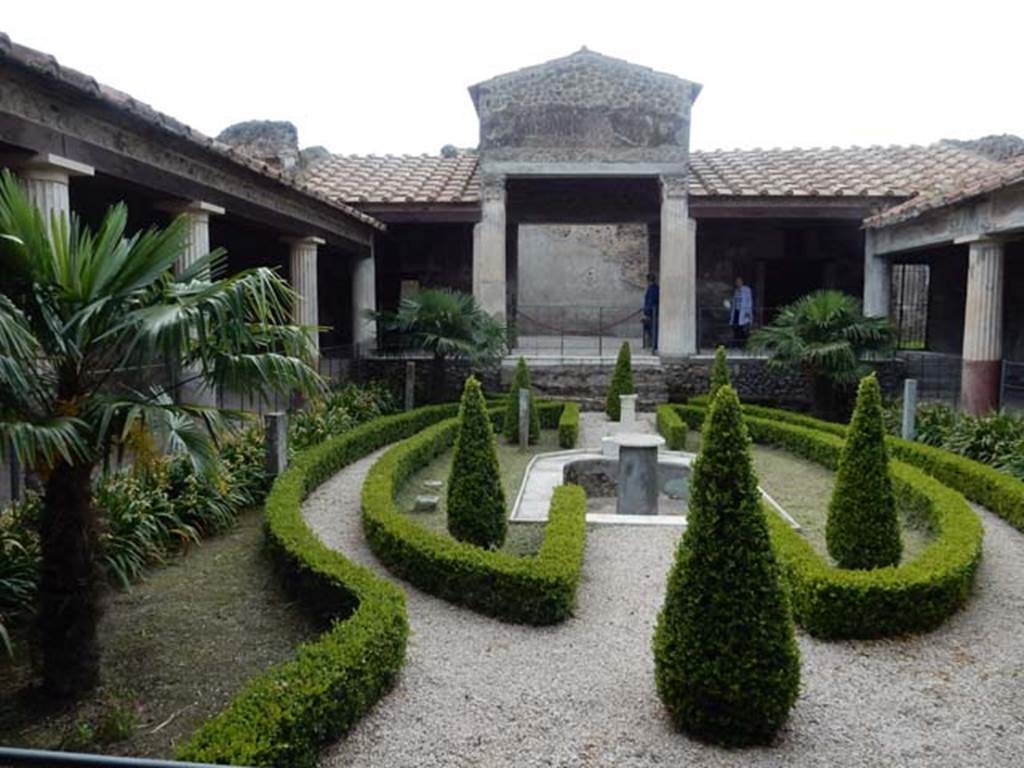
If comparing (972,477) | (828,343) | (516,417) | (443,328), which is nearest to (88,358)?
(972,477)

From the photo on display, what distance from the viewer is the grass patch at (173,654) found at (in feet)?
14.1

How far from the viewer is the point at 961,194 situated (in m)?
11.9

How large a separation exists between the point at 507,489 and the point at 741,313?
380 inches

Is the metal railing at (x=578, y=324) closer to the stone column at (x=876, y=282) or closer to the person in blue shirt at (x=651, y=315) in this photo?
the person in blue shirt at (x=651, y=315)

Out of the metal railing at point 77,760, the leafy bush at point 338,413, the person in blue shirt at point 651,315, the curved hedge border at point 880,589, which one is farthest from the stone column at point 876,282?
the metal railing at point 77,760

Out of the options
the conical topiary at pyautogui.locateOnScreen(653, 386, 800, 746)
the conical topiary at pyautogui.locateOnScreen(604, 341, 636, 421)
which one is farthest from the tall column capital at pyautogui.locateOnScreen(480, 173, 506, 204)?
the conical topiary at pyautogui.locateOnScreen(653, 386, 800, 746)

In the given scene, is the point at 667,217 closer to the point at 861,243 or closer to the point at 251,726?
the point at 861,243

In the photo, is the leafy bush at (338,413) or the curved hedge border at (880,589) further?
the leafy bush at (338,413)

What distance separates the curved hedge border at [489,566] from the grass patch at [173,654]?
3.16 ft

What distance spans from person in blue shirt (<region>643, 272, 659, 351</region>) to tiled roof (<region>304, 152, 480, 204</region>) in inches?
195

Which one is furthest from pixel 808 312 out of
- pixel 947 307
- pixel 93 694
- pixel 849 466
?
pixel 93 694

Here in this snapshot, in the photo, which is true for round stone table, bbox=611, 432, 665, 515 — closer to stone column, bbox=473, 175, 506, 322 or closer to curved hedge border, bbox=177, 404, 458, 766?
curved hedge border, bbox=177, 404, 458, 766

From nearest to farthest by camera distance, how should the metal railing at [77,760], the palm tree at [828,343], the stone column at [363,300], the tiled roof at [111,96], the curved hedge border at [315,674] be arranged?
1. the metal railing at [77,760]
2. the curved hedge border at [315,674]
3. the tiled roof at [111,96]
4. the palm tree at [828,343]
5. the stone column at [363,300]

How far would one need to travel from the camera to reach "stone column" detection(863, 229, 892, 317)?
16.6m
